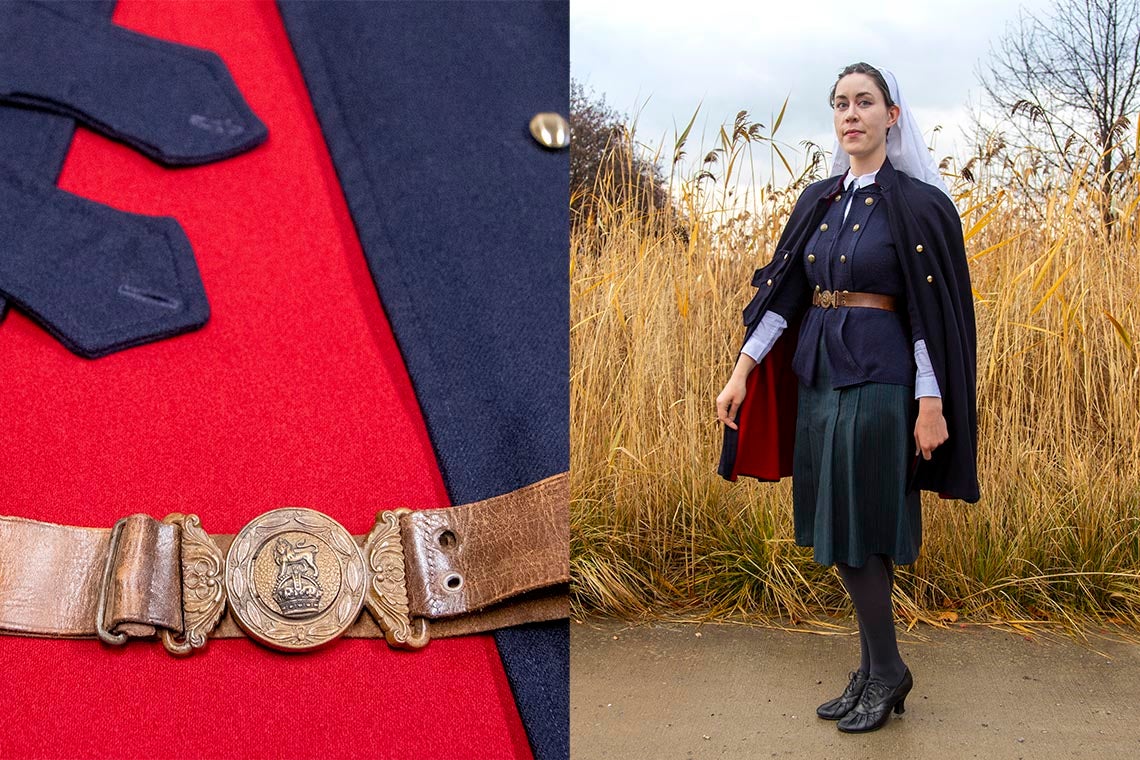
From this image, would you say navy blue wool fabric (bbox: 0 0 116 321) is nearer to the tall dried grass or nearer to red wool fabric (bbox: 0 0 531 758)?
red wool fabric (bbox: 0 0 531 758)

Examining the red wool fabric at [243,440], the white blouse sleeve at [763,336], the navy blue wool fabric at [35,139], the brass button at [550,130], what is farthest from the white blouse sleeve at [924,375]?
the navy blue wool fabric at [35,139]

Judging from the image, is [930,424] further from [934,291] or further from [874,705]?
[874,705]

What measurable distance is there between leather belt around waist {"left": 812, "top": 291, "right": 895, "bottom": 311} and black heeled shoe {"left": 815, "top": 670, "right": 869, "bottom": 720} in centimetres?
73

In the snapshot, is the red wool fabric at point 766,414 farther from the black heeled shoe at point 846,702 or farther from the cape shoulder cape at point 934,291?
the black heeled shoe at point 846,702

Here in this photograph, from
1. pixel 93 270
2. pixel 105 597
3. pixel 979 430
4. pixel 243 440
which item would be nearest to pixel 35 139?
pixel 93 270

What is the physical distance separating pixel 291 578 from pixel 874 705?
1.16 m

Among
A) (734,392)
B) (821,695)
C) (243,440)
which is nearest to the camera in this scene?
(243,440)

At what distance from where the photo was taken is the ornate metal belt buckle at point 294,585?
1445 millimetres

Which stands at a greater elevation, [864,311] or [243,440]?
[864,311]

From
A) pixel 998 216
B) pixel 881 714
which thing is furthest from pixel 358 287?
pixel 998 216

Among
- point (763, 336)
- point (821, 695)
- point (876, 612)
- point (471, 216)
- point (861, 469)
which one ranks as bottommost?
point (821, 695)

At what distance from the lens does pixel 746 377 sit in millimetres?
2035

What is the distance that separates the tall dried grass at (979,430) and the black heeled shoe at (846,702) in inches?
16.3

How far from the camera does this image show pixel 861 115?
1826mm
